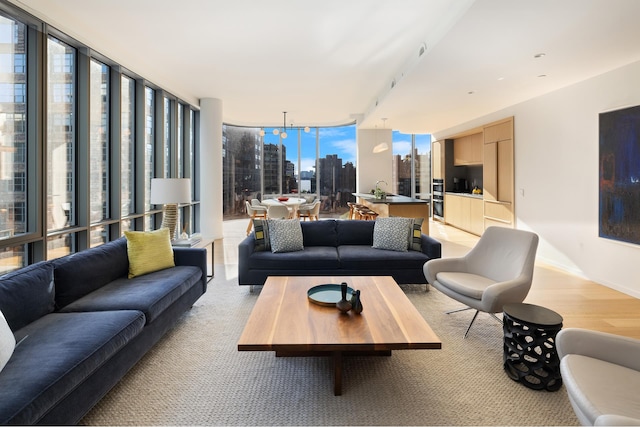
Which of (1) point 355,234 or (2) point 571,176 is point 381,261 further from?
(2) point 571,176

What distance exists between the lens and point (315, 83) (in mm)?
6328

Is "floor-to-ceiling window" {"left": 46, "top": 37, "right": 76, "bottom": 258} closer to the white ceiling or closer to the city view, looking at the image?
the white ceiling

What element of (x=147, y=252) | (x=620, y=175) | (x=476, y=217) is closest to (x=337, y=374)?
(x=147, y=252)

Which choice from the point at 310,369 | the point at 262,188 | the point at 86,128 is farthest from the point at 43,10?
the point at 262,188

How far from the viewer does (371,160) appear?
1025 centimetres

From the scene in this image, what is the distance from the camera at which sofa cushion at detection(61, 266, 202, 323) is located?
8.13 feet

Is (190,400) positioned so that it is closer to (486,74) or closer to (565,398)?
(565,398)

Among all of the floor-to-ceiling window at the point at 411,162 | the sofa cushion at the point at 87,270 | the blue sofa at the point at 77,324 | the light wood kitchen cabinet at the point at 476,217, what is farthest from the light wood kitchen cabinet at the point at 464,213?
the sofa cushion at the point at 87,270

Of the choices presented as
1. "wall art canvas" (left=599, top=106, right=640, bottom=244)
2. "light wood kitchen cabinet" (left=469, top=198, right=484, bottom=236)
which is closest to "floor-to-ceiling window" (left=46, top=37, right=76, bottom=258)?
"wall art canvas" (left=599, top=106, right=640, bottom=244)

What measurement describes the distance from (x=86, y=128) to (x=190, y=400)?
3502 mm

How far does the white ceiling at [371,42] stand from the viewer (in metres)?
3.16

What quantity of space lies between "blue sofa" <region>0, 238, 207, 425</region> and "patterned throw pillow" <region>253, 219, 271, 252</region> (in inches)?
40.3

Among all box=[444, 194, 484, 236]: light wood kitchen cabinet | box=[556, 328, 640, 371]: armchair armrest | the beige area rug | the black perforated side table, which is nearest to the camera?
box=[556, 328, 640, 371]: armchair armrest

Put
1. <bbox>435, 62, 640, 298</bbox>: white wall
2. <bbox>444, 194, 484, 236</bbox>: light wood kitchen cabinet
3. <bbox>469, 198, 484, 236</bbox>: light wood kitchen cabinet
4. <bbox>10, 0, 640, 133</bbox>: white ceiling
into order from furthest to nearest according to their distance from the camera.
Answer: <bbox>444, 194, 484, 236</bbox>: light wood kitchen cabinet
<bbox>469, 198, 484, 236</bbox>: light wood kitchen cabinet
<bbox>435, 62, 640, 298</bbox>: white wall
<bbox>10, 0, 640, 133</bbox>: white ceiling
